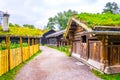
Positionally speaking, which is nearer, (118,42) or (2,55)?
(2,55)

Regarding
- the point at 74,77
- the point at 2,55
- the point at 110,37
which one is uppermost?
the point at 110,37

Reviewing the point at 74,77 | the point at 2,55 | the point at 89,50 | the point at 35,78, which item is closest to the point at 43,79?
the point at 35,78

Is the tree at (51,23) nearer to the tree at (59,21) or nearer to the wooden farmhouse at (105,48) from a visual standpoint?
the tree at (59,21)

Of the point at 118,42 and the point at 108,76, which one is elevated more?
the point at 118,42

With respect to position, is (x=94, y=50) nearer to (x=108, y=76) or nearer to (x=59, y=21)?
(x=108, y=76)

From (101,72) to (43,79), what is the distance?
3.64 metres

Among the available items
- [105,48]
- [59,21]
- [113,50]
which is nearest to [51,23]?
[59,21]

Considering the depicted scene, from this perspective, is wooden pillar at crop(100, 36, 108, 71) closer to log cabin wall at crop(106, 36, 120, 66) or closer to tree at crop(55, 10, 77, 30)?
log cabin wall at crop(106, 36, 120, 66)

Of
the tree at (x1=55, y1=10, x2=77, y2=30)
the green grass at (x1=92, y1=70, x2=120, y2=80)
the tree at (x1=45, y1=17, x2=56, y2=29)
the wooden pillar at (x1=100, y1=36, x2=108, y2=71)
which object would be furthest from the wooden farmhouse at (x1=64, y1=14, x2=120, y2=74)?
the tree at (x1=45, y1=17, x2=56, y2=29)

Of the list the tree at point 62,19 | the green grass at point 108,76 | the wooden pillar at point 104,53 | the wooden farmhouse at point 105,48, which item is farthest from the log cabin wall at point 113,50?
the tree at point 62,19

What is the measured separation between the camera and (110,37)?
12.9 m

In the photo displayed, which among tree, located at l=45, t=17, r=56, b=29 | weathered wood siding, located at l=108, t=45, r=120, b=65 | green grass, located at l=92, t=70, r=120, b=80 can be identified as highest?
tree, located at l=45, t=17, r=56, b=29

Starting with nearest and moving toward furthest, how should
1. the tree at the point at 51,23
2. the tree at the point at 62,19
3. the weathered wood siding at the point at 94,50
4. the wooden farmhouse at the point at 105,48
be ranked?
the wooden farmhouse at the point at 105,48, the weathered wood siding at the point at 94,50, the tree at the point at 62,19, the tree at the point at 51,23

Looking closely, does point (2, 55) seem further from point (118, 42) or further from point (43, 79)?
point (118, 42)
